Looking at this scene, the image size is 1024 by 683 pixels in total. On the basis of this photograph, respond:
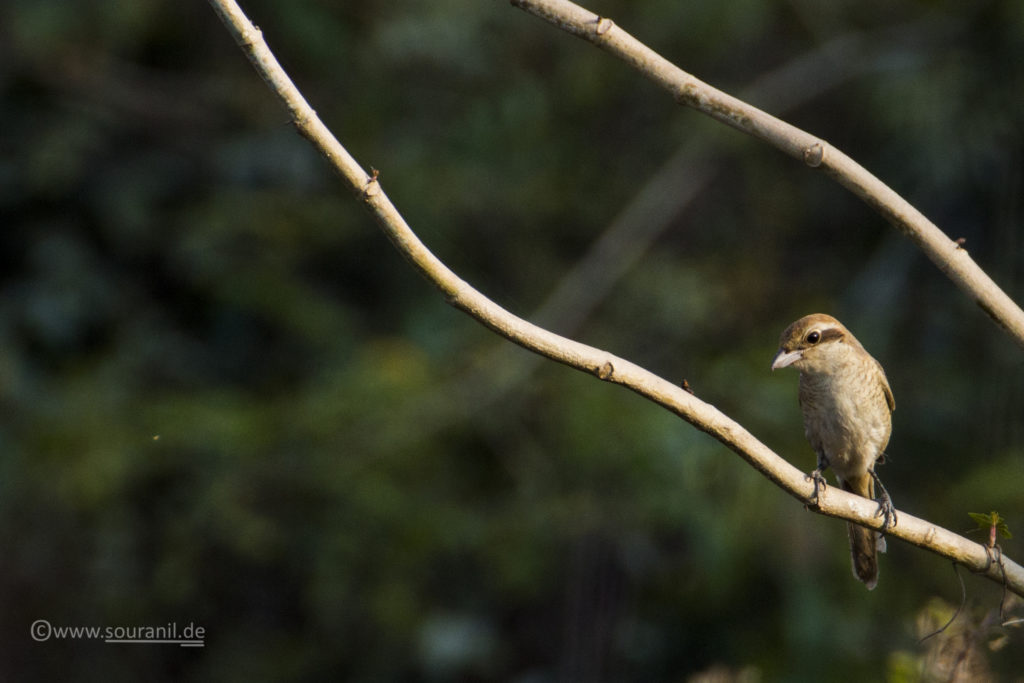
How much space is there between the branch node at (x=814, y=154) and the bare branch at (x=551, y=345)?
0.41 meters

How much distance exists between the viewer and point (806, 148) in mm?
1786

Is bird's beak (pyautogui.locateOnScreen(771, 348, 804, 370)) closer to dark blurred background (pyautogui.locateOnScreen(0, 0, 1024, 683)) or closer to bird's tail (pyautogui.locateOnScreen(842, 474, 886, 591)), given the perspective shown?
bird's tail (pyautogui.locateOnScreen(842, 474, 886, 591))

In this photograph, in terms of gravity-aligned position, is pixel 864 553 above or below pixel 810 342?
below

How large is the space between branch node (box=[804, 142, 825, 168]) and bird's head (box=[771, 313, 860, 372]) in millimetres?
1051

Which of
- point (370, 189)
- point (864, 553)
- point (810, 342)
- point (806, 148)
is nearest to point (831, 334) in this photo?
point (810, 342)

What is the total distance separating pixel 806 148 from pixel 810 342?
1.15 m

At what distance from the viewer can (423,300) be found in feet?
23.0

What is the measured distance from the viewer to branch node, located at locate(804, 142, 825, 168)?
1779 mm

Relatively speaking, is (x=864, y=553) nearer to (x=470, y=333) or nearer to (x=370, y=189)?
(x=370, y=189)

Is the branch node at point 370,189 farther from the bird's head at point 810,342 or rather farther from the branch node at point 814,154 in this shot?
the bird's head at point 810,342

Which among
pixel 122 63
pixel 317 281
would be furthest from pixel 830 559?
pixel 122 63

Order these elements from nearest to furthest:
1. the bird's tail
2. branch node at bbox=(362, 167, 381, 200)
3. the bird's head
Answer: branch node at bbox=(362, 167, 381, 200), the bird's head, the bird's tail

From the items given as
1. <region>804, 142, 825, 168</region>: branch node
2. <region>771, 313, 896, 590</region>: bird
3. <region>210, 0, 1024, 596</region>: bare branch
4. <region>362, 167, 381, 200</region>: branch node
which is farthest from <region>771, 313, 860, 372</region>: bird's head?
<region>362, 167, 381, 200</region>: branch node

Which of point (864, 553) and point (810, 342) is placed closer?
point (810, 342)
